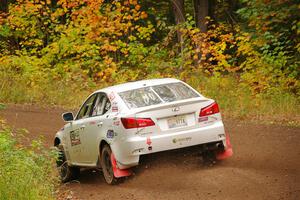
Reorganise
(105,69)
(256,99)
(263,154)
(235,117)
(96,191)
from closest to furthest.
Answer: (96,191) < (263,154) < (235,117) < (256,99) < (105,69)

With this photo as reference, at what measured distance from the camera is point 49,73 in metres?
25.7

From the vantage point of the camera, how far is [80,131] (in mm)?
12047

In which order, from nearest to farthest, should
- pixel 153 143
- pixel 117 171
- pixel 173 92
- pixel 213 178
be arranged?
pixel 213 178, pixel 153 143, pixel 117 171, pixel 173 92

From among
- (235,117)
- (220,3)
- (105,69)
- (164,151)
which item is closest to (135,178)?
(164,151)

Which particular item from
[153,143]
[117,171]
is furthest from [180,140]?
[117,171]

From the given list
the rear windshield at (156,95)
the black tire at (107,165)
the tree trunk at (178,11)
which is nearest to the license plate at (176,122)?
the rear windshield at (156,95)

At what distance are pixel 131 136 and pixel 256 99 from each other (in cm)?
957

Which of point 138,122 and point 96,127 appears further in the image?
point 96,127

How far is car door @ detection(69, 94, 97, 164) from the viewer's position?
12.0m

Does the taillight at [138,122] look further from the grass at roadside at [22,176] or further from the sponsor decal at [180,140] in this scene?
the grass at roadside at [22,176]

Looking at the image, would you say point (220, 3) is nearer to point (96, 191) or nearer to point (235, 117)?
point (235, 117)

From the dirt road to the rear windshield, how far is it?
34.6 inches

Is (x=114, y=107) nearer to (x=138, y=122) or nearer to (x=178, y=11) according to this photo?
(x=138, y=122)

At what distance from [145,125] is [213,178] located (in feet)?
4.33
